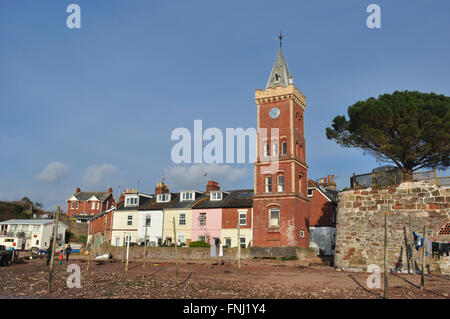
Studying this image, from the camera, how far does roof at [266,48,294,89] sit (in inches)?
1932

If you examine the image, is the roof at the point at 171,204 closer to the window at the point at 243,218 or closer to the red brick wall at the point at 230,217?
the red brick wall at the point at 230,217

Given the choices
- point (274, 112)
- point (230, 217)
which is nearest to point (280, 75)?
point (274, 112)

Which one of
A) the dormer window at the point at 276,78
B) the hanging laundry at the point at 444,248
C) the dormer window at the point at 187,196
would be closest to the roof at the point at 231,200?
the dormer window at the point at 187,196

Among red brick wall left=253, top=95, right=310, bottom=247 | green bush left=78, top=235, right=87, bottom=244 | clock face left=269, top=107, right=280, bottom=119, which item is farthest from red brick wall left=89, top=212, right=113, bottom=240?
clock face left=269, top=107, right=280, bottom=119

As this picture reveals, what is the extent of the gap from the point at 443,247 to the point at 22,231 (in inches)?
2446

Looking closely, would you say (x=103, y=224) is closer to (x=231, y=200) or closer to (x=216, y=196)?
(x=216, y=196)

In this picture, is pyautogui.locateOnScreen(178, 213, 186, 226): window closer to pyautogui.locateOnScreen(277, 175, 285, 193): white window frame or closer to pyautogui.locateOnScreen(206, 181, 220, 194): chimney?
pyautogui.locateOnScreen(206, 181, 220, 194): chimney

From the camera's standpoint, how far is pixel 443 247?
24875mm

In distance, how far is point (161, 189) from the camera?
6103cm


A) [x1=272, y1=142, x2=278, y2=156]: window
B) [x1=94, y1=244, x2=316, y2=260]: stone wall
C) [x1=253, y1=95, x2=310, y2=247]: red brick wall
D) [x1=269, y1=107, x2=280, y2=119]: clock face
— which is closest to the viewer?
[x1=94, y1=244, x2=316, y2=260]: stone wall

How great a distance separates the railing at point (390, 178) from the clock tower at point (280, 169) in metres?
13.4

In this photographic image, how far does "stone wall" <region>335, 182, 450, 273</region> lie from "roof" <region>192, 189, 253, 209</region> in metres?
20.6

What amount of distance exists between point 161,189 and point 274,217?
23.2m
